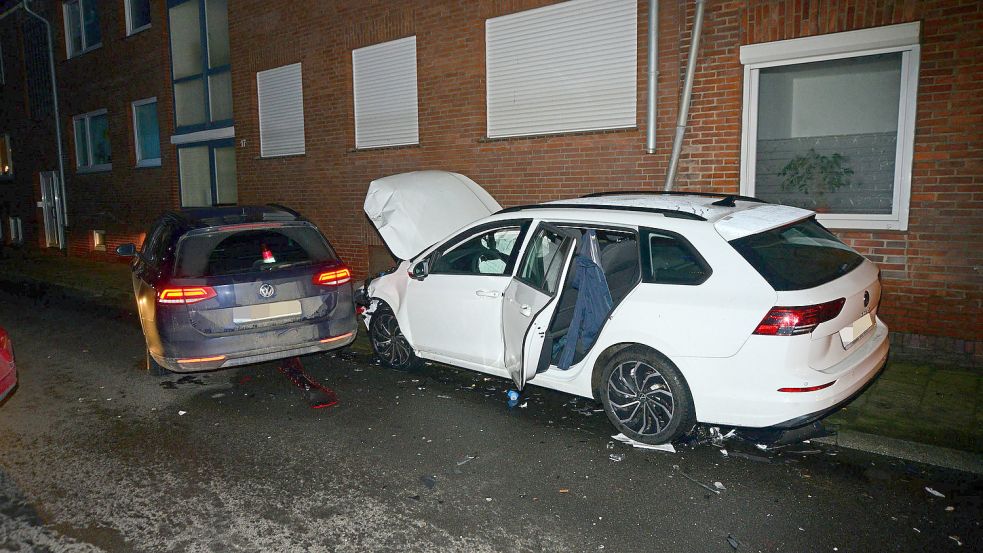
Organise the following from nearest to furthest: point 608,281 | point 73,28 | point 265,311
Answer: point 608,281, point 265,311, point 73,28

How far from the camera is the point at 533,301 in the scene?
5.23m

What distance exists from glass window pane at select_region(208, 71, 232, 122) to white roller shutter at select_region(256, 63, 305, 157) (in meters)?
1.50

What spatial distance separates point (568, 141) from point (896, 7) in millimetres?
3940

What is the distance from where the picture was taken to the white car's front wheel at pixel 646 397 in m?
4.63

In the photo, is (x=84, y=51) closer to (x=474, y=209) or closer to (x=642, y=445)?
(x=474, y=209)

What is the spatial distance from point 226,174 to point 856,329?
1398 cm

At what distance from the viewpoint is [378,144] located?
38.2ft

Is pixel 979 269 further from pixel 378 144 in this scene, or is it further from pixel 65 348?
pixel 65 348

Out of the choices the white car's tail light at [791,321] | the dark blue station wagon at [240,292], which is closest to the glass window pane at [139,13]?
the dark blue station wagon at [240,292]

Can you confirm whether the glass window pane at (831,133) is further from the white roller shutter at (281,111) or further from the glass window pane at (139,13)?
the glass window pane at (139,13)

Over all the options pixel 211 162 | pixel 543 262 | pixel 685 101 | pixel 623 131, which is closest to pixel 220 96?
pixel 211 162

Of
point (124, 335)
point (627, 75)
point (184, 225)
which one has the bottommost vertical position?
point (124, 335)

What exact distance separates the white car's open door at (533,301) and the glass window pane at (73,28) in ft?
62.2

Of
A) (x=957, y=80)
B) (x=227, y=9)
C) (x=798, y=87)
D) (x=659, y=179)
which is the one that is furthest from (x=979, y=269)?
(x=227, y=9)
